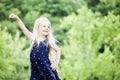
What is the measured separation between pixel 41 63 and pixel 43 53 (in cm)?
12

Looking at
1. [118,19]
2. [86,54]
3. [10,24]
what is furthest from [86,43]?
[10,24]

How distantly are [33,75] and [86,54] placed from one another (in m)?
12.5

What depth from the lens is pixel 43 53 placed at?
180 inches

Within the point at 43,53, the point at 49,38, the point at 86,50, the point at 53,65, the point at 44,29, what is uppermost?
the point at 44,29

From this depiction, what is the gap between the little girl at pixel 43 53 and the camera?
4547mm

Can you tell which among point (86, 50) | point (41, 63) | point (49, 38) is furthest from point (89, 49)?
point (41, 63)

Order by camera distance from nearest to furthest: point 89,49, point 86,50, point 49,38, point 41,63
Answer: point 41,63, point 49,38, point 89,49, point 86,50

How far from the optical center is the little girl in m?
4.55

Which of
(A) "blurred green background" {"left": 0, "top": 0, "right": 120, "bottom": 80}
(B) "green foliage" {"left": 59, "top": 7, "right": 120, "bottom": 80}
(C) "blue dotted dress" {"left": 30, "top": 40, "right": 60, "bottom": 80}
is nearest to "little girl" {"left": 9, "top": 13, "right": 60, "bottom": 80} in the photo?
(C) "blue dotted dress" {"left": 30, "top": 40, "right": 60, "bottom": 80}

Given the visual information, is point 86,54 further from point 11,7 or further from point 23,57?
point 11,7

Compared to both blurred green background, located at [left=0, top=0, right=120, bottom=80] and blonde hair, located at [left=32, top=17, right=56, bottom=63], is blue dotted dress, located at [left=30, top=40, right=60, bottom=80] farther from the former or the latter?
blurred green background, located at [left=0, top=0, right=120, bottom=80]

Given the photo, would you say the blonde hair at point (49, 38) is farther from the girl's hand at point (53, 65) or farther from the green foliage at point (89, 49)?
the green foliage at point (89, 49)

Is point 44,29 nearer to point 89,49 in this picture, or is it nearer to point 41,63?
point 41,63

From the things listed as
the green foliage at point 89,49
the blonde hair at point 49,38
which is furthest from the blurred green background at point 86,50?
the blonde hair at point 49,38
